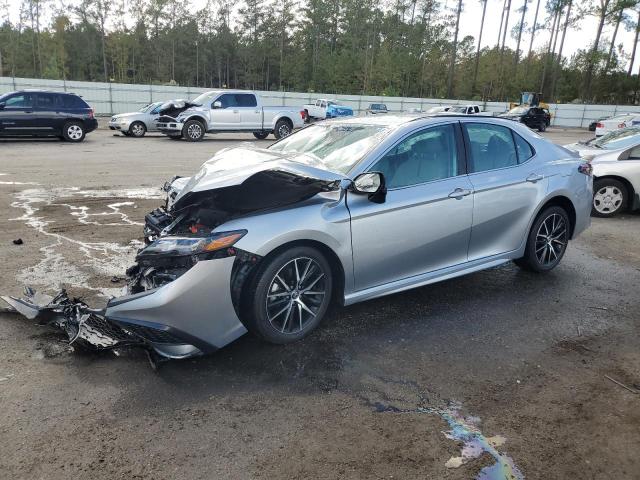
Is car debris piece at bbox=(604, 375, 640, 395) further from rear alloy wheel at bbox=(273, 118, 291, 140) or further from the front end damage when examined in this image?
rear alloy wheel at bbox=(273, 118, 291, 140)

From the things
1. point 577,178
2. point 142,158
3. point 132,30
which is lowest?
point 142,158

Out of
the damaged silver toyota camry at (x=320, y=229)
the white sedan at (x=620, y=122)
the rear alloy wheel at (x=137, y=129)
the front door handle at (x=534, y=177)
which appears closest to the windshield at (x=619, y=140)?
the damaged silver toyota camry at (x=320, y=229)

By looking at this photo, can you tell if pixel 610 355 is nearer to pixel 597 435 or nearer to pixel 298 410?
pixel 597 435

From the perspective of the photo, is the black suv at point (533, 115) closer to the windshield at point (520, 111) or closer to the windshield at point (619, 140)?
the windshield at point (520, 111)

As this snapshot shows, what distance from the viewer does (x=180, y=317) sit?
126 inches

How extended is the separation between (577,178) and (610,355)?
7.32 feet

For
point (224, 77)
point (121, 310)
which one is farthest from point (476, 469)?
point (224, 77)

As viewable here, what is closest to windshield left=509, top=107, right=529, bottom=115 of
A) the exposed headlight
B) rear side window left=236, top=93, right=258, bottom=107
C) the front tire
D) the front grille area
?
rear side window left=236, top=93, right=258, bottom=107

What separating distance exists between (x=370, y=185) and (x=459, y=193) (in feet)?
3.42

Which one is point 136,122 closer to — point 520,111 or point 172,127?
point 172,127

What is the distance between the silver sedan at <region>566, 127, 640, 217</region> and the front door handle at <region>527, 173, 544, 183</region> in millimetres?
3939

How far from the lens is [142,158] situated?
14078mm

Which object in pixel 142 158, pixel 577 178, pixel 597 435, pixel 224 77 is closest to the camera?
pixel 597 435

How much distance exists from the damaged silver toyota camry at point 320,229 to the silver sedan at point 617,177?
399 cm
